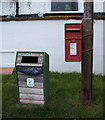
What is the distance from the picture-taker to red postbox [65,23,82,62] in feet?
13.4

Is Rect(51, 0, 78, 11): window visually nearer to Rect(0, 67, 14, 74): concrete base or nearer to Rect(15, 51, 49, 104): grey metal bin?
Rect(0, 67, 14, 74): concrete base

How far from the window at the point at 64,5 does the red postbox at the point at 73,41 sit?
3696 mm

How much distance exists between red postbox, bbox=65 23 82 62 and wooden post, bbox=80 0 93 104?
19 cm

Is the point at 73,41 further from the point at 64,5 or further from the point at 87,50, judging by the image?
the point at 64,5

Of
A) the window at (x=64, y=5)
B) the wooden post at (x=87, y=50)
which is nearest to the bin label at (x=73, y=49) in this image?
the wooden post at (x=87, y=50)

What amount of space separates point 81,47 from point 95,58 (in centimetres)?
325

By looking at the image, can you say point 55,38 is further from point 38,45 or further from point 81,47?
point 81,47

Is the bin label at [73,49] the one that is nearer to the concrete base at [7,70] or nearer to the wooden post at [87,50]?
the wooden post at [87,50]

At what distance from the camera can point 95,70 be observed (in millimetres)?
7348

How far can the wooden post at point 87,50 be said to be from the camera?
4.22 m

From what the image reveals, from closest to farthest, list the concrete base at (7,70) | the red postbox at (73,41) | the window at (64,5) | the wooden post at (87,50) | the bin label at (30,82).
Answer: the red postbox at (73,41), the wooden post at (87,50), the bin label at (30,82), the concrete base at (7,70), the window at (64,5)

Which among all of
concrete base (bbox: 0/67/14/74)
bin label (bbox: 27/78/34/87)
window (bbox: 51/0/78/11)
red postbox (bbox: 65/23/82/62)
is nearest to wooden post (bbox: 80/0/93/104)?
red postbox (bbox: 65/23/82/62)

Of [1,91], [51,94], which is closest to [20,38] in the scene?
[1,91]

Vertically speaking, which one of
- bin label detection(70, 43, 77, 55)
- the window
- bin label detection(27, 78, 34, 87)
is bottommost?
bin label detection(27, 78, 34, 87)
